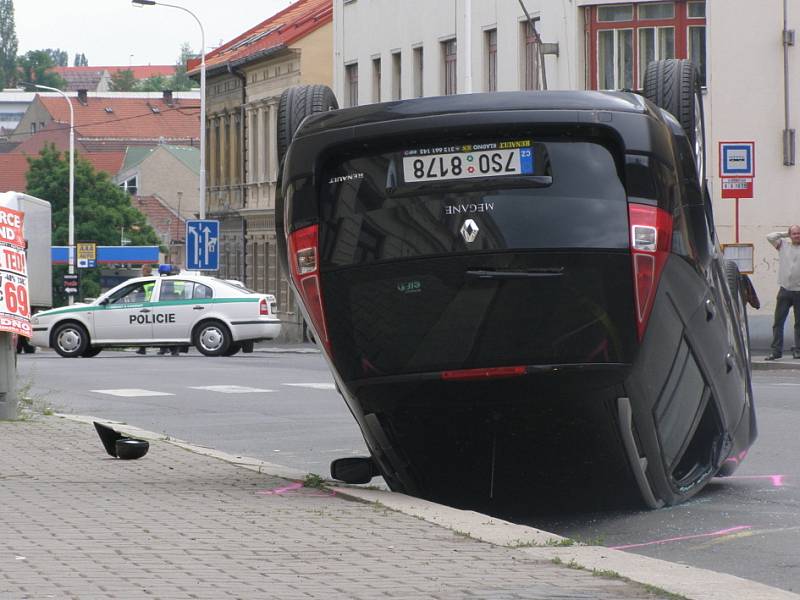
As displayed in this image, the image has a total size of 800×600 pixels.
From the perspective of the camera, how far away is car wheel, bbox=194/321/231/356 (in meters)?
35.3

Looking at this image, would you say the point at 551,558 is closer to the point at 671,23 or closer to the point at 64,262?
the point at 671,23

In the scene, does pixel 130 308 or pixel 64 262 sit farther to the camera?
pixel 64 262

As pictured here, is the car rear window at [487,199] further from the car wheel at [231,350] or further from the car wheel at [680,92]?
the car wheel at [231,350]

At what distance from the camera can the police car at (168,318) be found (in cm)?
3534

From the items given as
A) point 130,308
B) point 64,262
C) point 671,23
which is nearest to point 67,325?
point 130,308

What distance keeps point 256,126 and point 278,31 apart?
396 cm

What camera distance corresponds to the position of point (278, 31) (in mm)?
62750

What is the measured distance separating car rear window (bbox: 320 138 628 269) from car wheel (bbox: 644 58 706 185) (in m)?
0.87

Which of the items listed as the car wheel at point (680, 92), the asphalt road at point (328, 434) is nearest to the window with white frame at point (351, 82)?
the asphalt road at point (328, 434)

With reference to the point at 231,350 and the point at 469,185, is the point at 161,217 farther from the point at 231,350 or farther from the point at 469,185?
the point at 469,185

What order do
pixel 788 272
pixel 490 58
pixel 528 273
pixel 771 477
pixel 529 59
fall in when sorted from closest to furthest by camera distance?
pixel 528 273
pixel 771 477
pixel 788 272
pixel 529 59
pixel 490 58

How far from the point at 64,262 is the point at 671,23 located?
60208mm

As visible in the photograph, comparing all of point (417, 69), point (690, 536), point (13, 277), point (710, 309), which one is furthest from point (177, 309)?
point (690, 536)

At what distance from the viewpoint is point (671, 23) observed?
120ft
